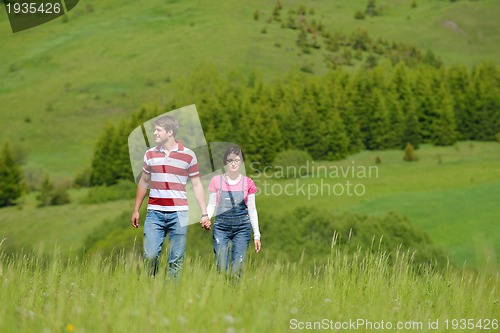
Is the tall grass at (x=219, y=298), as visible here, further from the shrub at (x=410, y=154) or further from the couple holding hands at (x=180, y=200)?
the shrub at (x=410, y=154)

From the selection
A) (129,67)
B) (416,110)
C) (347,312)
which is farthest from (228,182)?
(129,67)

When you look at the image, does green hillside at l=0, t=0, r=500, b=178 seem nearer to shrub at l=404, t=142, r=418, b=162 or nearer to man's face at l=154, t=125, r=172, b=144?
shrub at l=404, t=142, r=418, b=162

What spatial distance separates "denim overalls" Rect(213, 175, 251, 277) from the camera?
360 inches

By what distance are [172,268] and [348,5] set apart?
16838 centimetres

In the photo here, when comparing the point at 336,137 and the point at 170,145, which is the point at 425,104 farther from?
the point at 170,145

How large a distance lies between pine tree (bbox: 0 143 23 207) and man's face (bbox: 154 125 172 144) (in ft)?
356

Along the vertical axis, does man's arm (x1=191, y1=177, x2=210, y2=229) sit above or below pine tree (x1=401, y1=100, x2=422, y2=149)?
above

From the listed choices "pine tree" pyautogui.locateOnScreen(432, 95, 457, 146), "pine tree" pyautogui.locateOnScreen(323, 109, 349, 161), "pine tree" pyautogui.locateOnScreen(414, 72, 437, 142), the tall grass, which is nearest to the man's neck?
the tall grass

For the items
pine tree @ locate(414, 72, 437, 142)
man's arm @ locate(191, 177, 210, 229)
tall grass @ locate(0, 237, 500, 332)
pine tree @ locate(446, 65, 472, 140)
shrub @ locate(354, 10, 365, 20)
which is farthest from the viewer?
shrub @ locate(354, 10, 365, 20)

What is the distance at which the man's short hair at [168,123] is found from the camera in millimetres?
8672

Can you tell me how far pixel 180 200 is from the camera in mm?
8883

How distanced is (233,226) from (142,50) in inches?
5640

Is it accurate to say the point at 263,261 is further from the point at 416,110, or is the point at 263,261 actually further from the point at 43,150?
the point at 43,150

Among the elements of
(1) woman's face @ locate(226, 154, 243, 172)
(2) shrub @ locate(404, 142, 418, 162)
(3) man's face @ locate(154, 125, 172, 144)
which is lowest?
(2) shrub @ locate(404, 142, 418, 162)
